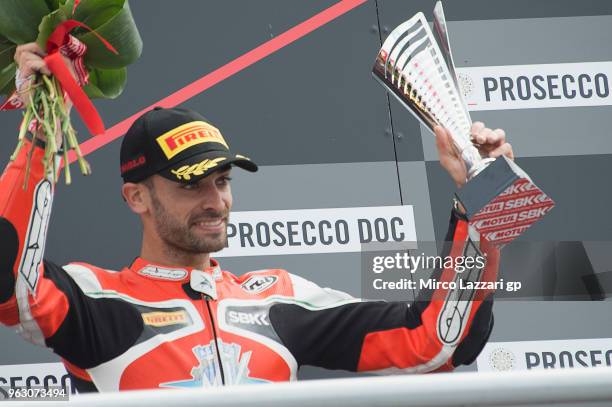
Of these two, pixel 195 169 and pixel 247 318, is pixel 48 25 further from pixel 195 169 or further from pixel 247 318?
pixel 247 318

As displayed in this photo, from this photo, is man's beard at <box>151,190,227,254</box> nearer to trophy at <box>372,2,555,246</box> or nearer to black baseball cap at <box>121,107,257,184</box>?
black baseball cap at <box>121,107,257,184</box>

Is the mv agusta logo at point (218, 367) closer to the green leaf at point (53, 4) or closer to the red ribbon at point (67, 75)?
the red ribbon at point (67, 75)

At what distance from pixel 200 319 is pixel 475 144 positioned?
29.7 inches

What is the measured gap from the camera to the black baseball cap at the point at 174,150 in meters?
2.50

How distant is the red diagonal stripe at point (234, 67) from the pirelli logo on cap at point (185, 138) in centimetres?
56

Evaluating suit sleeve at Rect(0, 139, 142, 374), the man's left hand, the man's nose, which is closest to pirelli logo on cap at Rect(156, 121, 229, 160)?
the man's nose

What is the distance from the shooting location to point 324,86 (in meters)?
3.24

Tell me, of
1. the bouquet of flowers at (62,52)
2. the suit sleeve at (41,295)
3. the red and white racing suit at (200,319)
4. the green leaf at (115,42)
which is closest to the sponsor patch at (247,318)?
the red and white racing suit at (200,319)

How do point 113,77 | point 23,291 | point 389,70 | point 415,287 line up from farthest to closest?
point 415,287 < point 113,77 < point 389,70 < point 23,291

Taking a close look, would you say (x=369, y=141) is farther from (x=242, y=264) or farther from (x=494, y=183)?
(x=494, y=183)

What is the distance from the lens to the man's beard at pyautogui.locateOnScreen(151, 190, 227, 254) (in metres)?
2.53

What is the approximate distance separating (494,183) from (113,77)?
988mm

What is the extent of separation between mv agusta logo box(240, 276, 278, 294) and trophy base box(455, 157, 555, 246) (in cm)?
56

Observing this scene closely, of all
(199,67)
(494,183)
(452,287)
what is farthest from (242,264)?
(494,183)
